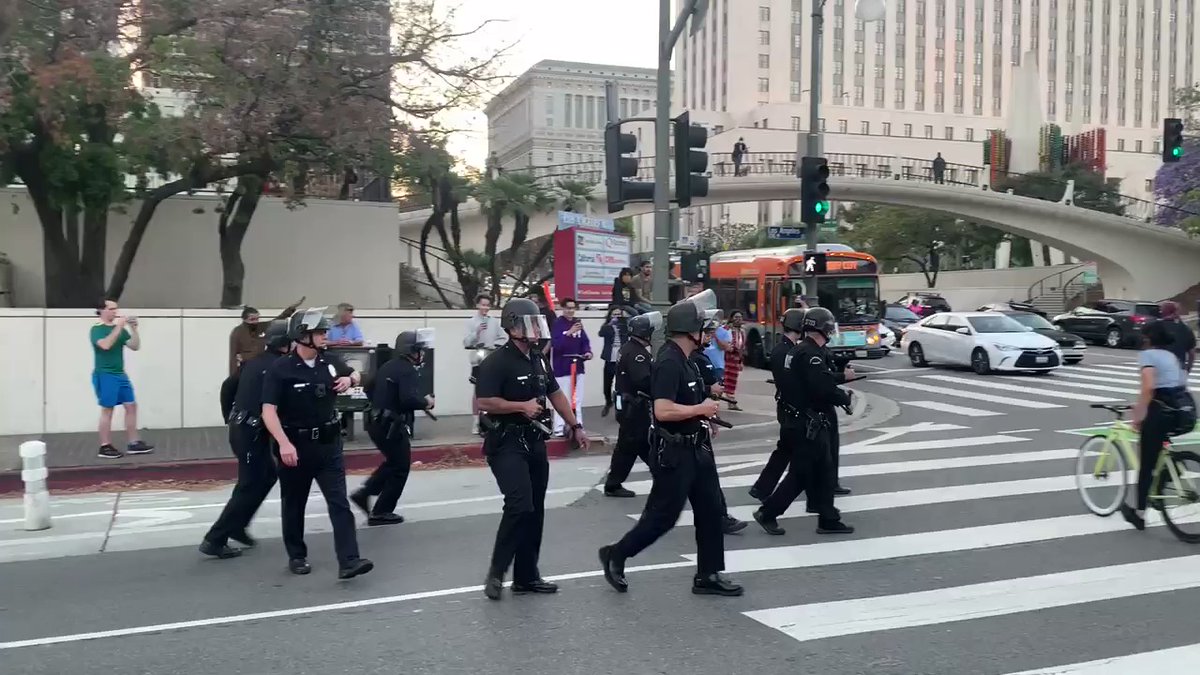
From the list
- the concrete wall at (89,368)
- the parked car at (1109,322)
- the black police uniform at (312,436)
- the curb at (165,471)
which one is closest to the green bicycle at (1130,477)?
the curb at (165,471)

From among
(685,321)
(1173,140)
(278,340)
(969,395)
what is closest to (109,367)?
(278,340)

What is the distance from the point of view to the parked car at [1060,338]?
25.2 metres

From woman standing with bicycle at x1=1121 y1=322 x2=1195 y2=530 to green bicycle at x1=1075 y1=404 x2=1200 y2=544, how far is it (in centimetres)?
8

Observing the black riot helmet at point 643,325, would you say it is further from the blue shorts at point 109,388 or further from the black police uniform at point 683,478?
the blue shorts at point 109,388

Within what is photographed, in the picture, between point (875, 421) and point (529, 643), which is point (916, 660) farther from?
point (875, 421)

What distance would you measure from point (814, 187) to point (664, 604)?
11.5 metres

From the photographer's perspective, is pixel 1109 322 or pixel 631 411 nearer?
pixel 631 411

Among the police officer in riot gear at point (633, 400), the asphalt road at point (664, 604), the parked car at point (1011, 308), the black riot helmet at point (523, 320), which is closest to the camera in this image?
the asphalt road at point (664, 604)

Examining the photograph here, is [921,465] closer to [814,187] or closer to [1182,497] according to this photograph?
[1182,497]

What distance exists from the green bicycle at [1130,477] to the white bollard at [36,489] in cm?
882

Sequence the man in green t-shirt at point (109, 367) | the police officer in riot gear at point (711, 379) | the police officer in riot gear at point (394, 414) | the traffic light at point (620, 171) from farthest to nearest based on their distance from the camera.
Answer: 1. the traffic light at point (620, 171)
2. the man in green t-shirt at point (109, 367)
3. the police officer in riot gear at point (394, 414)
4. the police officer in riot gear at point (711, 379)

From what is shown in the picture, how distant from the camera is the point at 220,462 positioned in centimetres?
1160

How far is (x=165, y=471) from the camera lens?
448 inches

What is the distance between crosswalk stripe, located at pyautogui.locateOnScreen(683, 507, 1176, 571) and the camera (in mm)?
7375
